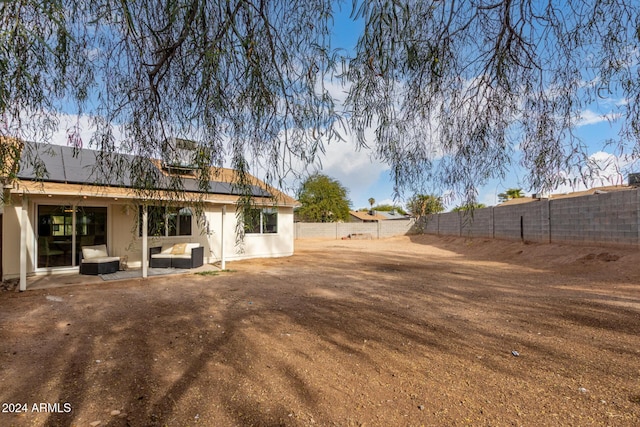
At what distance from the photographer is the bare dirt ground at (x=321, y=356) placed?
2.94 meters

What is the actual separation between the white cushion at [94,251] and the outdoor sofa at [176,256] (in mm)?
1390

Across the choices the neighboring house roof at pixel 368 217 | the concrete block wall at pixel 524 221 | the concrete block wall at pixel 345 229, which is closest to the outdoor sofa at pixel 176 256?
the concrete block wall at pixel 524 221

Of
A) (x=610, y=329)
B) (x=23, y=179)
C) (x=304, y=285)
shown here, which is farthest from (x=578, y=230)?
(x=23, y=179)

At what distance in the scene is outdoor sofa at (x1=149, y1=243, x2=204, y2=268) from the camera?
11258mm

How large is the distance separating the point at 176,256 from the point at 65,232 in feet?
10.8

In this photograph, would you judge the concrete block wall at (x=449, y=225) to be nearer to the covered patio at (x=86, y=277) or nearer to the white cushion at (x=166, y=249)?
the white cushion at (x=166, y=249)

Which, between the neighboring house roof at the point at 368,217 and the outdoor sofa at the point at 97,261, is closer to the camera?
the outdoor sofa at the point at 97,261

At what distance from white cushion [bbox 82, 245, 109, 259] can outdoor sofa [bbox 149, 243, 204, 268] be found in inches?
54.7

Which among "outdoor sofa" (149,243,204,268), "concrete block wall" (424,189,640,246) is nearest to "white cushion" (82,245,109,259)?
"outdoor sofa" (149,243,204,268)

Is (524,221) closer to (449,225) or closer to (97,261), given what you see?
(449,225)

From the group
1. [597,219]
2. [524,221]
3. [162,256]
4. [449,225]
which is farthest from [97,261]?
[449,225]

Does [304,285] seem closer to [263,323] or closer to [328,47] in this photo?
[263,323]

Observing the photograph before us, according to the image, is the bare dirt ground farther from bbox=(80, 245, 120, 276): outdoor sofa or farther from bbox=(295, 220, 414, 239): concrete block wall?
bbox=(295, 220, 414, 239): concrete block wall

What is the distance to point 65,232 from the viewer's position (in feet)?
33.2
